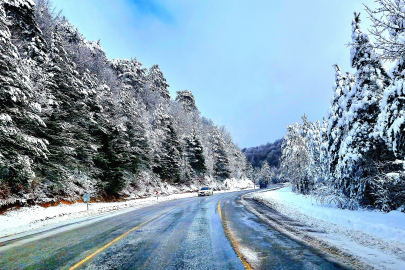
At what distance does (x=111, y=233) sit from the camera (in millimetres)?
8500

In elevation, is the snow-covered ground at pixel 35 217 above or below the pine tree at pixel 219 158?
below

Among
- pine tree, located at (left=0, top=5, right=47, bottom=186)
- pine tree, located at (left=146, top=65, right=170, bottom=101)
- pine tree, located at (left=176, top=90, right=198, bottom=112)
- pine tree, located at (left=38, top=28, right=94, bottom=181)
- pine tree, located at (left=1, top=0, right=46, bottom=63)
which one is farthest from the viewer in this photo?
pine tree, located at (left=176, top=90, right=198, bottom=112)

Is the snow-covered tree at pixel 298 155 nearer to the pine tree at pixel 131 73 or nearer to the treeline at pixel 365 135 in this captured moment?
the treeline at pixel 365 135

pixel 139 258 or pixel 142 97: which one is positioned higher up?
pixel 142 97

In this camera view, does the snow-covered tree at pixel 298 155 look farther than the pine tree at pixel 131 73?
No

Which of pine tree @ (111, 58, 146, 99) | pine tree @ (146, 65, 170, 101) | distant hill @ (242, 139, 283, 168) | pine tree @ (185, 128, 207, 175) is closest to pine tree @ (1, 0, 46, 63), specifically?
pine tree @ (185, 128, 207, 175)

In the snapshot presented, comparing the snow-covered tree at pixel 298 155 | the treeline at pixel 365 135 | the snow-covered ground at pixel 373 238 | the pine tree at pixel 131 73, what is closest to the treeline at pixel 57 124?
the snow-covered ground at pixel 373 238

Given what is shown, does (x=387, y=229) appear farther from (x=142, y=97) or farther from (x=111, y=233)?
(x=142, y=97)

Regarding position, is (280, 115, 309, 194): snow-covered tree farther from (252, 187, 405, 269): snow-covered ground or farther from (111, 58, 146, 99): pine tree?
(111, 58, 146, 99): pine tree

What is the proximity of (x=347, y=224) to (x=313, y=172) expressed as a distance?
23.5 m

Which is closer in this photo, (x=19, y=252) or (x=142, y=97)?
(x=19, y=252)

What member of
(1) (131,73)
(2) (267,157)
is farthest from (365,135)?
(2) (267,157)

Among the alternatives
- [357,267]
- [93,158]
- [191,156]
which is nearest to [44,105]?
[93,158]

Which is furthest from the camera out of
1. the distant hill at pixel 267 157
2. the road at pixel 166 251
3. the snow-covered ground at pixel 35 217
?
the distant hill at pixel 267 157
